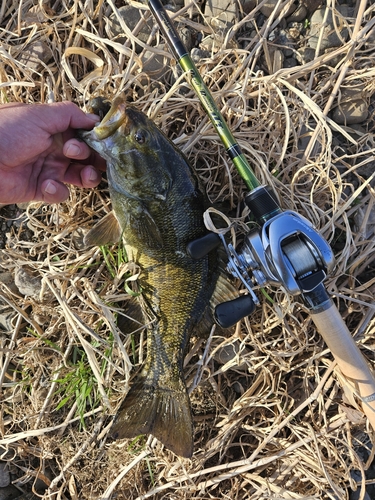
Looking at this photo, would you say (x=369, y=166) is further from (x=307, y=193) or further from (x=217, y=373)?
(x=217, y=373)

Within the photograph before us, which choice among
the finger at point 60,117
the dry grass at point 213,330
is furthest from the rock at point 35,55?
the finger at point 60,117

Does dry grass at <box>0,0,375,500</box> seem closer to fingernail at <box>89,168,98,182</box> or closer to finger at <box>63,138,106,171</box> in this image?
fingernail at <box>89,168,98,182</box>

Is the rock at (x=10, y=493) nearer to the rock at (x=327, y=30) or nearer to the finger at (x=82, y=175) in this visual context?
the finger at (x=82, y=175)

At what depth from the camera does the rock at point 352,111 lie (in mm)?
2844

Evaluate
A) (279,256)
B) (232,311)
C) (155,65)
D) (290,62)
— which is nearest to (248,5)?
(290,62)

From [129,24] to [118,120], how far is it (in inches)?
39.8

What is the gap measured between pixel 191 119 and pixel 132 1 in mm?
860

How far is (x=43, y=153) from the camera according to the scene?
2.65m

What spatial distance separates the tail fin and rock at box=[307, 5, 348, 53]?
7.80ft

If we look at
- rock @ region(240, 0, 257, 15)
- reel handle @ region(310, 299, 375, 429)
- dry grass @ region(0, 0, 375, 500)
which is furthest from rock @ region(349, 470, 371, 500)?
rock @ region(240, 0, 257, 15)

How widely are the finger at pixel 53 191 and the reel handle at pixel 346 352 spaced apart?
1611 mm

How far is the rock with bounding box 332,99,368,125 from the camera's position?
2844 millimetres

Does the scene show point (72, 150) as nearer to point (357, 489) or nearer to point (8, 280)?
point (8, 280)

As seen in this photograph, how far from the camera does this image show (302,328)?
2766 mm
